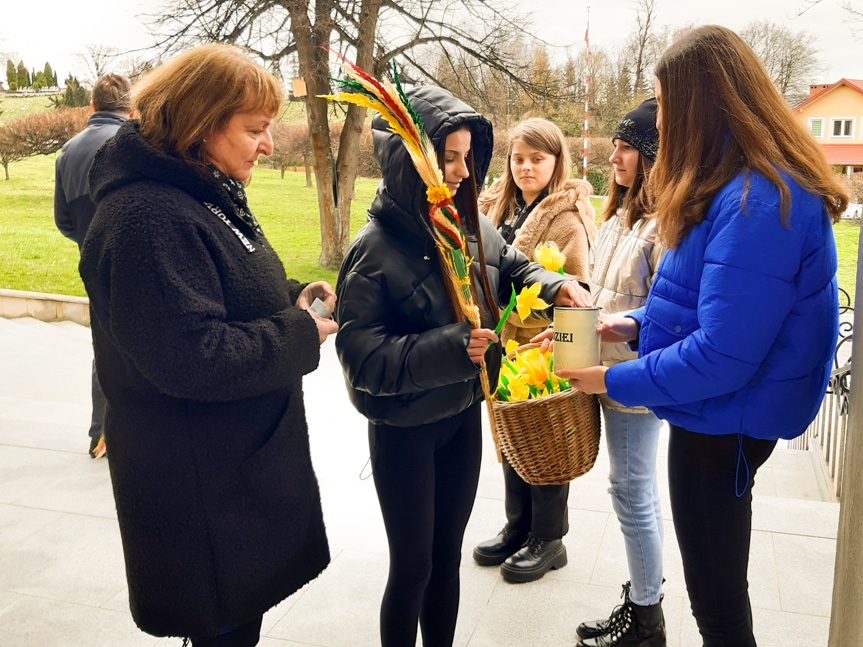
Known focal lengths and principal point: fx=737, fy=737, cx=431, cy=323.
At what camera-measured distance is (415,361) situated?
1684 mm

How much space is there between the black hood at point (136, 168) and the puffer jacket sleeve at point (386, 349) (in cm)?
43

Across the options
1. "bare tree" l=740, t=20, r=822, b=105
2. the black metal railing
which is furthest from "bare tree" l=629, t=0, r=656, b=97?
the black metal railing

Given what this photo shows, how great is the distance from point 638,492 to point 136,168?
162cm

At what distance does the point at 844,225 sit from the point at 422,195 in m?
8.82

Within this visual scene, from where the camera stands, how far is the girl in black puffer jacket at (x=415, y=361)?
5.60 feet

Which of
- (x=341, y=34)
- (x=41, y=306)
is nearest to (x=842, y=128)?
(x=341, y=34)

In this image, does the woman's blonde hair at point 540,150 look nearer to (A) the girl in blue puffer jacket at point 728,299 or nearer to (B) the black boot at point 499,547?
(B) the black boot at point 499,547

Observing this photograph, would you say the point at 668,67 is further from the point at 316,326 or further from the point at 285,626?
the point at 285,626

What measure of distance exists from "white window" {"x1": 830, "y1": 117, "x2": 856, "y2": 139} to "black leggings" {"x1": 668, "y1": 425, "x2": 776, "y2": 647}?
6772 mm

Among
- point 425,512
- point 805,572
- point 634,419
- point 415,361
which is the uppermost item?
point 415,361

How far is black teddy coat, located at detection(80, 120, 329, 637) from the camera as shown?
135cm

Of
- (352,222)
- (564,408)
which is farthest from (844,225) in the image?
(564,408)

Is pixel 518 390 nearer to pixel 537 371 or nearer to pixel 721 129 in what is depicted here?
pixel 537 371

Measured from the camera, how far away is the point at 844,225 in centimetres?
895
